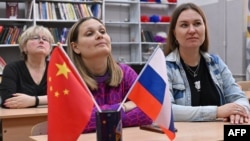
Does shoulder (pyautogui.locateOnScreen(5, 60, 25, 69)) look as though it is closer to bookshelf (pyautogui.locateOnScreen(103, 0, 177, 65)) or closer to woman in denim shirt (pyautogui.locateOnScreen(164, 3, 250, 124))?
woman in denim shirt (pyautogui.locateOnScreen(164, 3, 250, 124))

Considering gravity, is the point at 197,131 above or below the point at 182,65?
below

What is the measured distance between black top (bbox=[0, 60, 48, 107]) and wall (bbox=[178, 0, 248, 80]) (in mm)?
3412

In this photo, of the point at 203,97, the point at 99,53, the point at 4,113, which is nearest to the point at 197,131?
the point at 203,97

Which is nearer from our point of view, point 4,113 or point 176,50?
point 176,50

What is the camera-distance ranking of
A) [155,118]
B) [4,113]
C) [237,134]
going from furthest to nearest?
[4,113]
[237,134]
[155,118]

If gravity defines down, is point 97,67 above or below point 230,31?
below

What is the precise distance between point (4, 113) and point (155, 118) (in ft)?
4.77

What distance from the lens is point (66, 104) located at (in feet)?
3.85

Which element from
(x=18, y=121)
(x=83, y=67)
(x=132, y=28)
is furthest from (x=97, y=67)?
(x=132, y=28)

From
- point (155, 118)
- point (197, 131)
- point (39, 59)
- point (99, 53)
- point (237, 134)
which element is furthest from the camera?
point (39, 59)

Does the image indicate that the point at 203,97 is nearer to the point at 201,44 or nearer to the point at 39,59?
the point at 201,44

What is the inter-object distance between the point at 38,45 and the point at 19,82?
0.38m

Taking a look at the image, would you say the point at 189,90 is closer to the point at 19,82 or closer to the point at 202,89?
the point at 202,89

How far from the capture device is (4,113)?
240 centimetres
